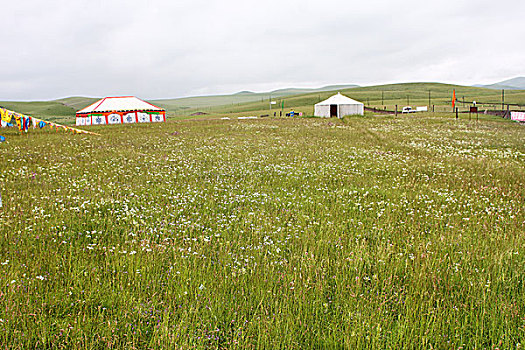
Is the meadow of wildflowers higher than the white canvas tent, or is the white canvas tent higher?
the white canvas tent

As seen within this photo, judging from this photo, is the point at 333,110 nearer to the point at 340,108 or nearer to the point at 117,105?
the point at 340,108

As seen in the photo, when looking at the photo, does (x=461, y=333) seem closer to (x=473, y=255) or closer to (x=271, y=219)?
(x=473, y=255)

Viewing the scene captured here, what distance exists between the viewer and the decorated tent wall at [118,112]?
55.9 meters

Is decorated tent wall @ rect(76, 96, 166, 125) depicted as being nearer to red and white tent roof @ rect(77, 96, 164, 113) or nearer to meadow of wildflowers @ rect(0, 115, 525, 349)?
red and white tent roof @ rect(77, 96, 164, 113)

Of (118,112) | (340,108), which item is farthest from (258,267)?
(340,108)

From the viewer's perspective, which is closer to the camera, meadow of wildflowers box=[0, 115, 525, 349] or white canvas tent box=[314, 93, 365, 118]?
meadow of wildflowers box=[0, 115, 525, 349]

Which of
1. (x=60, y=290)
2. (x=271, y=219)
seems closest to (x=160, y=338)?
(x=60, y=290)

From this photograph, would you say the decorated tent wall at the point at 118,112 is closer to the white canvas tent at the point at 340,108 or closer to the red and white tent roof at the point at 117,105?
the red and white tent roof at the point at 117,105

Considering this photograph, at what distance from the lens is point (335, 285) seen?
4941 millimetres

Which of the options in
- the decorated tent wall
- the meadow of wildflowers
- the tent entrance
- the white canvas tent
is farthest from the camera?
the tent entrance

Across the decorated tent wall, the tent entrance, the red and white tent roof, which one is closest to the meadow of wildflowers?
the decorated tent wall

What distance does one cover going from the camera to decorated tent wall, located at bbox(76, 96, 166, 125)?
183 ft

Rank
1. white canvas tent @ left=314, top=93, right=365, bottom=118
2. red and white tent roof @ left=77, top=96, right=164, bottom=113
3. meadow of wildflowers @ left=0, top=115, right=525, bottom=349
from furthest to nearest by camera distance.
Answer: white canvas tent @ left=314, top=93, right=365, bottom=118 → red and white tent roof @ left=77, top=96, right=164, bottom=113 → meadow of wildflowers @ left=0, top=115, right=525, bottom=349

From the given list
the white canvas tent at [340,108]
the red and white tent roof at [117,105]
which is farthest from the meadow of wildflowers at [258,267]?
the white canvas tent at [340,108]
